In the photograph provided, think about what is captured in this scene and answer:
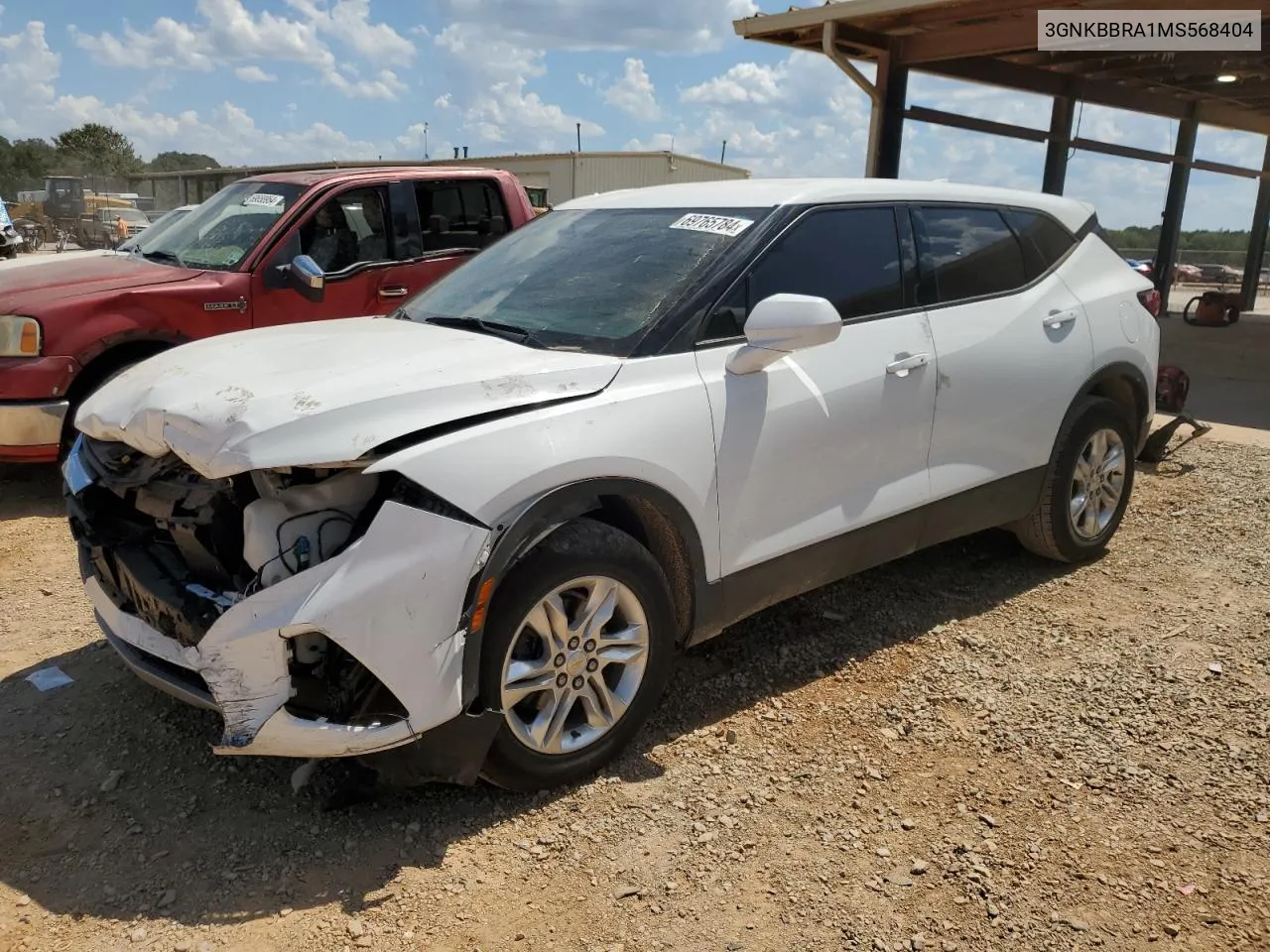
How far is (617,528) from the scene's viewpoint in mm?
3039

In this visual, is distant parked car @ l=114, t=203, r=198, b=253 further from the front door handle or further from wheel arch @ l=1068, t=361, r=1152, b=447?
wheel arch @ l=1068, t=361, r=1152, b=447

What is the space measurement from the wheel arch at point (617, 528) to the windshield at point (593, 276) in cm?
47

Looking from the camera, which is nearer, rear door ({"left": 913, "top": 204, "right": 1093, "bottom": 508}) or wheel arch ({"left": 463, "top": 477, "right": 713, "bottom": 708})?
wheel arch ({"left": 463, "top": 477, "right": 713, "bottom": 708})

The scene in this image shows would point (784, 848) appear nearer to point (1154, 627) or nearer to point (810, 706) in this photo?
point (810, 706)

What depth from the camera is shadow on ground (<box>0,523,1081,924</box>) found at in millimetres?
2584

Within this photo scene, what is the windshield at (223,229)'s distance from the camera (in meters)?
6.38

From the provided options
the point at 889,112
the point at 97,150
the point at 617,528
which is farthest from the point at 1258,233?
the point at 97,150

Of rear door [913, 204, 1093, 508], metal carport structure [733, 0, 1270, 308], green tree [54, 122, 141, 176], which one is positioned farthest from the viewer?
green tree [54, 122, 141, 176]

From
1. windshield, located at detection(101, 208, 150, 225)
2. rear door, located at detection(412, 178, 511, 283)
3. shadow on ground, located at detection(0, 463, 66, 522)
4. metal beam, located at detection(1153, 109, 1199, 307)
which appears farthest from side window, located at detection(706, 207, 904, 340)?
windshield, located at detection(101, 208, 150, 225)

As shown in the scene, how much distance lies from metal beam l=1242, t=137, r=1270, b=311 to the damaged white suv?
668 inches

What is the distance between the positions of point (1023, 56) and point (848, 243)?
9.94m

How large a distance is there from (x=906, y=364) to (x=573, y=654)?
1700mm

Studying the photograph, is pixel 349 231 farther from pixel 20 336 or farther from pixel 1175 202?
pixel 1175 202

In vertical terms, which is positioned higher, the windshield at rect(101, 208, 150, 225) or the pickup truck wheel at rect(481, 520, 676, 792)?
the windshield at rect(101, 208, 150, 225)
